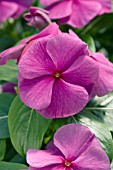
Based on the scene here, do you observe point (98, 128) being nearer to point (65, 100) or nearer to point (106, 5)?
point (65, 100)

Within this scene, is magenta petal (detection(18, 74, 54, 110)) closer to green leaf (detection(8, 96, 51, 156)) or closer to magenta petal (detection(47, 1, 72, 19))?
green leaf (detection(8, 96, 51, 156))

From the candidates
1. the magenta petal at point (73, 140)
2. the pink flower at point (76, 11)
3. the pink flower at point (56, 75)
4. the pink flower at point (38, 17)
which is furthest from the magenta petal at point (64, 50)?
the pink flower at point (76, 11)

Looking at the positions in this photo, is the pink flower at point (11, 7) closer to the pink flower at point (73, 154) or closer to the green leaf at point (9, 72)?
the green leaf at point (9, 72)

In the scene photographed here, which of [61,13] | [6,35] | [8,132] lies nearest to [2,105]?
[8,132]

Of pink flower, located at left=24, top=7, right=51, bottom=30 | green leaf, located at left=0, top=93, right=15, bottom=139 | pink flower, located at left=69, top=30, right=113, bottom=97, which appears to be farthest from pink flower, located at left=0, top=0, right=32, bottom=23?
pink flower, located at left=69, top=30, right=113, bottom=97

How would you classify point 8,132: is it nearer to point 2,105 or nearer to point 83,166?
point 2,105

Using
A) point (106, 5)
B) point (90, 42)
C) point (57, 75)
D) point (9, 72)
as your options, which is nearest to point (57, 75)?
point (57, 75)

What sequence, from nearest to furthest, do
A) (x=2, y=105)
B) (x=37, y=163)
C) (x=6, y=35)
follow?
1. (x=37, y=163)
2. (x=2, y=105)
3. (x=6, y=35)
